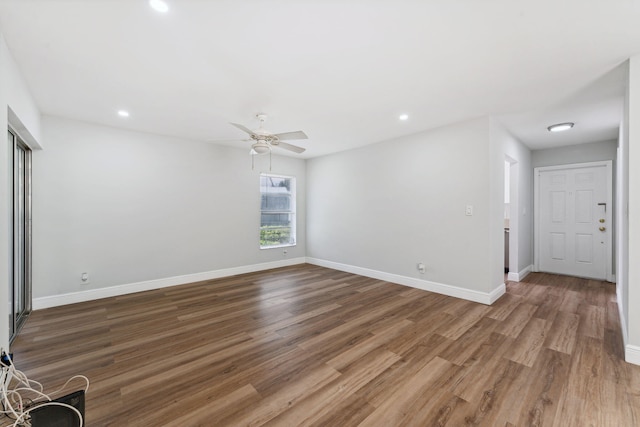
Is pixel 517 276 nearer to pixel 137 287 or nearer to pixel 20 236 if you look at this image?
pixel 137 287

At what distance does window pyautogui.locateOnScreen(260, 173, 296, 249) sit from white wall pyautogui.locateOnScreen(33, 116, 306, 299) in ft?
0.94

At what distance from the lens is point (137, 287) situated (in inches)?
167

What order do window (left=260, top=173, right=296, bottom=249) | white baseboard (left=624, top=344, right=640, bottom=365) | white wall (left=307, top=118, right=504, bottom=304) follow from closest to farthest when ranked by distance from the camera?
white baseboard (left=624, top=344, right=640, bottom=365) < white wall (left=307, top=118, right=504, bottom=304) < window (left=260, top=173, right=296, bottom=249)

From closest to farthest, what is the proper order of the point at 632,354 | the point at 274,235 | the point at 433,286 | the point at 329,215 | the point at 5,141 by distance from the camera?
the point at 5,141 → the point at 632,354 → the point at 433,286 → the point at 329,215 → the point at 274,235

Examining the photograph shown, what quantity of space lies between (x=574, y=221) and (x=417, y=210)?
131 inches

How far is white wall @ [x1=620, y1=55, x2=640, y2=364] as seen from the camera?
2.22m

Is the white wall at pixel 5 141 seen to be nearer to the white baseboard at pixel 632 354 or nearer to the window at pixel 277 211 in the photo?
the window at pixel 277 211

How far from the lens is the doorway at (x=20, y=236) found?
9.43 feet

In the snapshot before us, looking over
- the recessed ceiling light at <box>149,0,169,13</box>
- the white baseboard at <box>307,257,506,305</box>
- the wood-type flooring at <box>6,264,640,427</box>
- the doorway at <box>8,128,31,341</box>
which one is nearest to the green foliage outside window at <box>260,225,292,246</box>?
the white baseboard at <box>307,257,506,305</box>

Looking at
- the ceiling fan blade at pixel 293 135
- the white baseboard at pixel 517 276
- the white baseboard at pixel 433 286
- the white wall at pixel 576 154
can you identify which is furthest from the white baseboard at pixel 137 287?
the white wall at pixel 576 154

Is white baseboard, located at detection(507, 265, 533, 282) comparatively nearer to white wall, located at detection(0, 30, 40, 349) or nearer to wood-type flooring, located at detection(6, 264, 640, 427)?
wood-type flooring, located at detection(6, 264, 640, 427)

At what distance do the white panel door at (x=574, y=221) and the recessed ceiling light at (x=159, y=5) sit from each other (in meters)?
6.68

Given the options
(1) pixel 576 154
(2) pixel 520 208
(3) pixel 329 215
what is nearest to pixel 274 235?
(3) pixel 329 215

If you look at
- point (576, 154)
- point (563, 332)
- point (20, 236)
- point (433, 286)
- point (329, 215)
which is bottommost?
point (563, 332)
